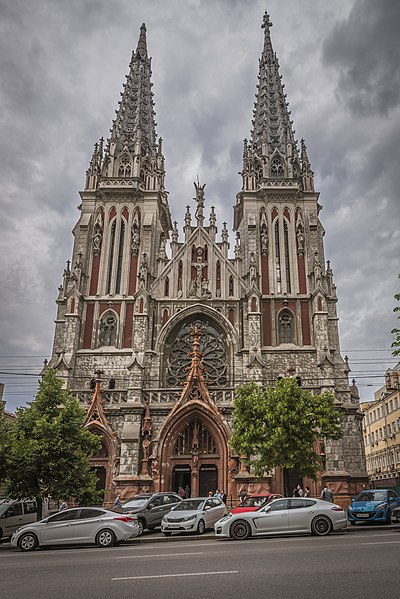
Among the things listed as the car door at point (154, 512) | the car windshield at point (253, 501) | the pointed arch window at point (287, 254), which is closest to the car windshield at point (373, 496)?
the car windshield at point (253, 501)

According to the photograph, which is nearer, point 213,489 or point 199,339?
point 213,489

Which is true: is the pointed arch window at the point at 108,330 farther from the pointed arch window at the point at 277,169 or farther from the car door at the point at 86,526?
the car door at the point at 86,526

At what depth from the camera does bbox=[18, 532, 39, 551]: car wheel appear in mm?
14234

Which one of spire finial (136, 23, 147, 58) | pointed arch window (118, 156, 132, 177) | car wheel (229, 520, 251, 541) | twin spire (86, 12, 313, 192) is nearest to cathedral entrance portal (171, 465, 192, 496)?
car wheel (229, 520, 251, 541)

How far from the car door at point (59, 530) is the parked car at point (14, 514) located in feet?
14.5

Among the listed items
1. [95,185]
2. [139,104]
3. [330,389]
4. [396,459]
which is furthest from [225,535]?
[139,104]

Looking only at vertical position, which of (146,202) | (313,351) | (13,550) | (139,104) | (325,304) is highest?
(139,104)

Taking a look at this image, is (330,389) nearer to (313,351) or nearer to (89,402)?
(313,351)

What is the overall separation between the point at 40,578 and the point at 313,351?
86.4 ft

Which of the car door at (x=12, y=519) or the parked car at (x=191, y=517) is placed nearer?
the parked car at (x=191, y=517)

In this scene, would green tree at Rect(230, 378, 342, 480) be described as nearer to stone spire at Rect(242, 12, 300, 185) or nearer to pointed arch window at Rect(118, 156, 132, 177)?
stone spire at Rect(242, 12, 300, 185)

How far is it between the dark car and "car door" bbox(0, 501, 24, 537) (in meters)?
4.11

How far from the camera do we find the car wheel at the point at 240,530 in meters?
14.1

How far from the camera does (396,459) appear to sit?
4712cm
